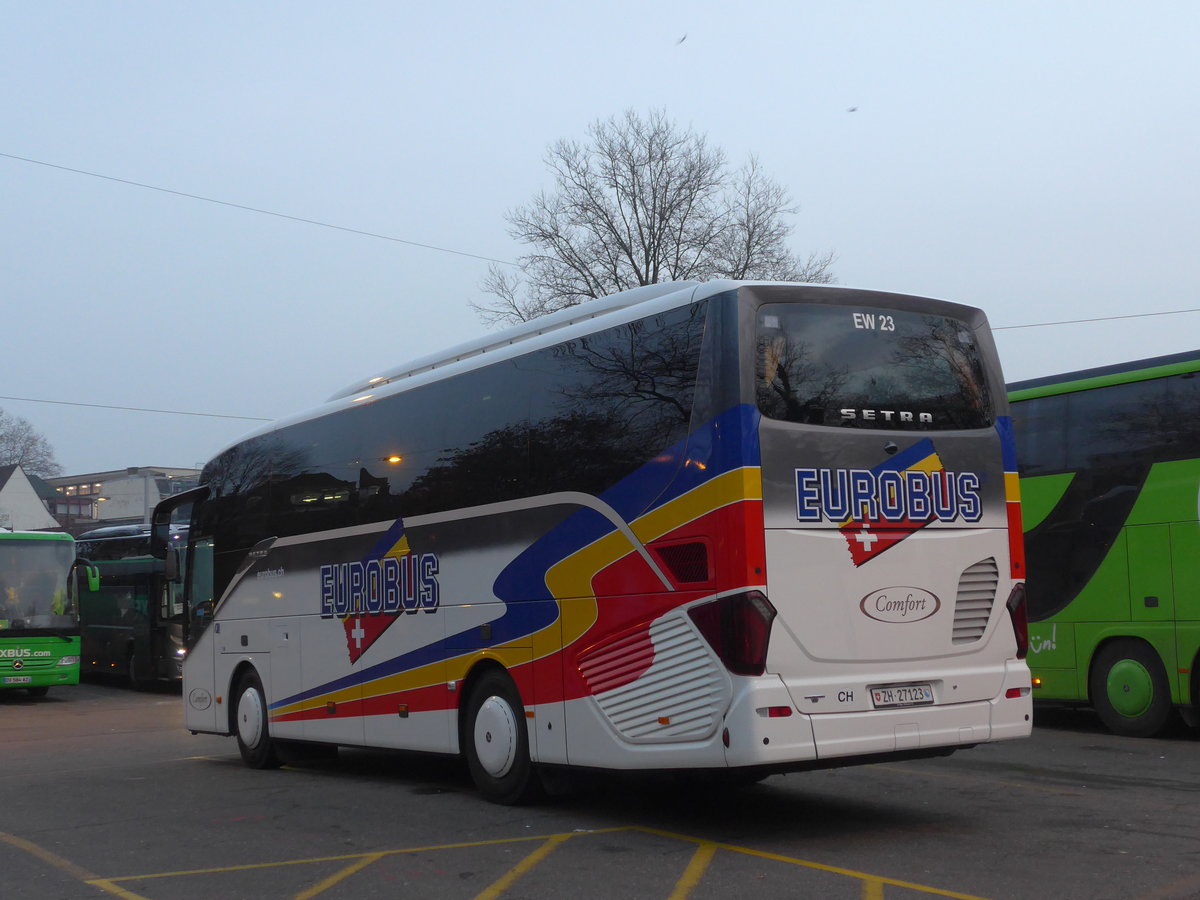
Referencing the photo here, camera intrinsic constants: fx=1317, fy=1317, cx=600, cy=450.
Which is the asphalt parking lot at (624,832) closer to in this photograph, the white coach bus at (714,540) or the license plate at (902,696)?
the white coach bus at (714,540)

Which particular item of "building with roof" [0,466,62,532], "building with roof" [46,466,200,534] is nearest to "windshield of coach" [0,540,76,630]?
"building with roof" [46,466,200,534]

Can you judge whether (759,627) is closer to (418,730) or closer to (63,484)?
(418,730)

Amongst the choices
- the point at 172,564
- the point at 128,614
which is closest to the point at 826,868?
the point at 172,564

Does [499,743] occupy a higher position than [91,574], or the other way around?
[91,574]

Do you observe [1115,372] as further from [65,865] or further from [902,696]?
[65,865]

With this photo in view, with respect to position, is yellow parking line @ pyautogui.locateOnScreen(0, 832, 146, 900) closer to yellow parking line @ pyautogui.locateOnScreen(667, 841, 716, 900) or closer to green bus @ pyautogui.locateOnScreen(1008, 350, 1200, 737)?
yellow parking line @ pyautogui.locateOnScreen(667, 841, 716, 900)

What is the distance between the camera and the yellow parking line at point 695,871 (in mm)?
6923

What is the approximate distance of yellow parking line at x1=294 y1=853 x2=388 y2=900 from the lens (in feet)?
23.6

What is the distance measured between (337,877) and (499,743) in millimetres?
2697

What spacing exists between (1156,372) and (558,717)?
27.2 ft

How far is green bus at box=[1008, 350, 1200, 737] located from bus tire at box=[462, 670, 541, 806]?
7.66 meters

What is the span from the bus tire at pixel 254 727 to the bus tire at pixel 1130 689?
29.9ft

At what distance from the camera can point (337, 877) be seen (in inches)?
300

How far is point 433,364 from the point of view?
39.5ft
